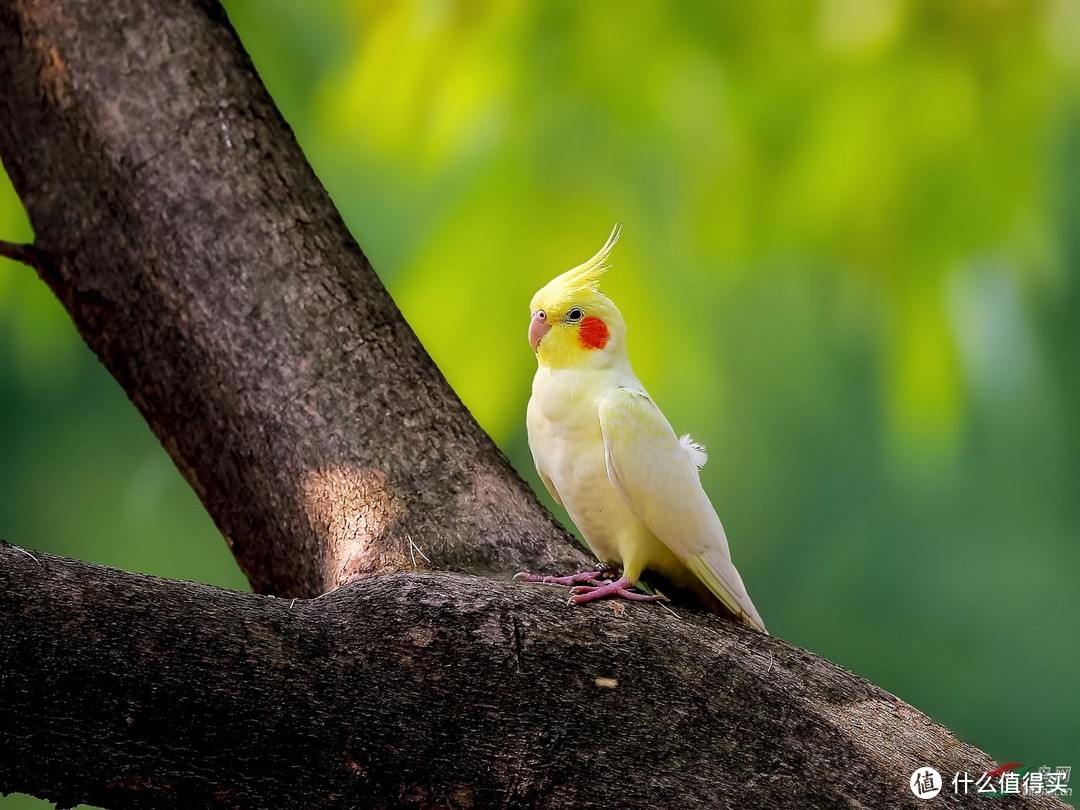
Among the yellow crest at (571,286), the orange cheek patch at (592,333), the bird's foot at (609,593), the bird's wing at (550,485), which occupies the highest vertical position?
the yellow crest at (571,286)

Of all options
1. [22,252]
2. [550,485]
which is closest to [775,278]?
[550,485]

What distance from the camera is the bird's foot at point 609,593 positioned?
1.93 metres

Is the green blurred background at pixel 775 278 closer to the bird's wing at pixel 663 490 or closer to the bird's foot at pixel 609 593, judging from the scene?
the bird's wing at pixel 663 490

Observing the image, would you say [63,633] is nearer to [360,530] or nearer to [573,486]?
[360,530]

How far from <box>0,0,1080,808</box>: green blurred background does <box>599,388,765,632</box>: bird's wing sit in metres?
1.52

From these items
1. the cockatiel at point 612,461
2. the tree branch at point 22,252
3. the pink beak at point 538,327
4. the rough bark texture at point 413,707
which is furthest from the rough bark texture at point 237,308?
the rough bark texture at point 413,707

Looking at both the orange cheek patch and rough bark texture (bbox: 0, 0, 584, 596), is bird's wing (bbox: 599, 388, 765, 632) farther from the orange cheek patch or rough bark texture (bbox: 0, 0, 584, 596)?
rough bark texture (bbox: 0, 0, 584, 596)

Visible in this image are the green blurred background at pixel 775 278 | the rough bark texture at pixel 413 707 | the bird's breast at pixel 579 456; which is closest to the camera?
the rough bark texture at pixel 413 707

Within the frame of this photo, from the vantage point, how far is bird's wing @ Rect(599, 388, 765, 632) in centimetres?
210

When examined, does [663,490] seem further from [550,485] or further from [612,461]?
[550,485]

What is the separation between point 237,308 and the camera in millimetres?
2428

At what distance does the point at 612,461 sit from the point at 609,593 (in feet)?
0.80

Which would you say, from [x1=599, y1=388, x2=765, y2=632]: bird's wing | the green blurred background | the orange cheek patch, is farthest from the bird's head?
the green blurred background

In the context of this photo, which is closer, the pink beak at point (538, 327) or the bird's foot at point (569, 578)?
the bird's foot at point (569, 578)
